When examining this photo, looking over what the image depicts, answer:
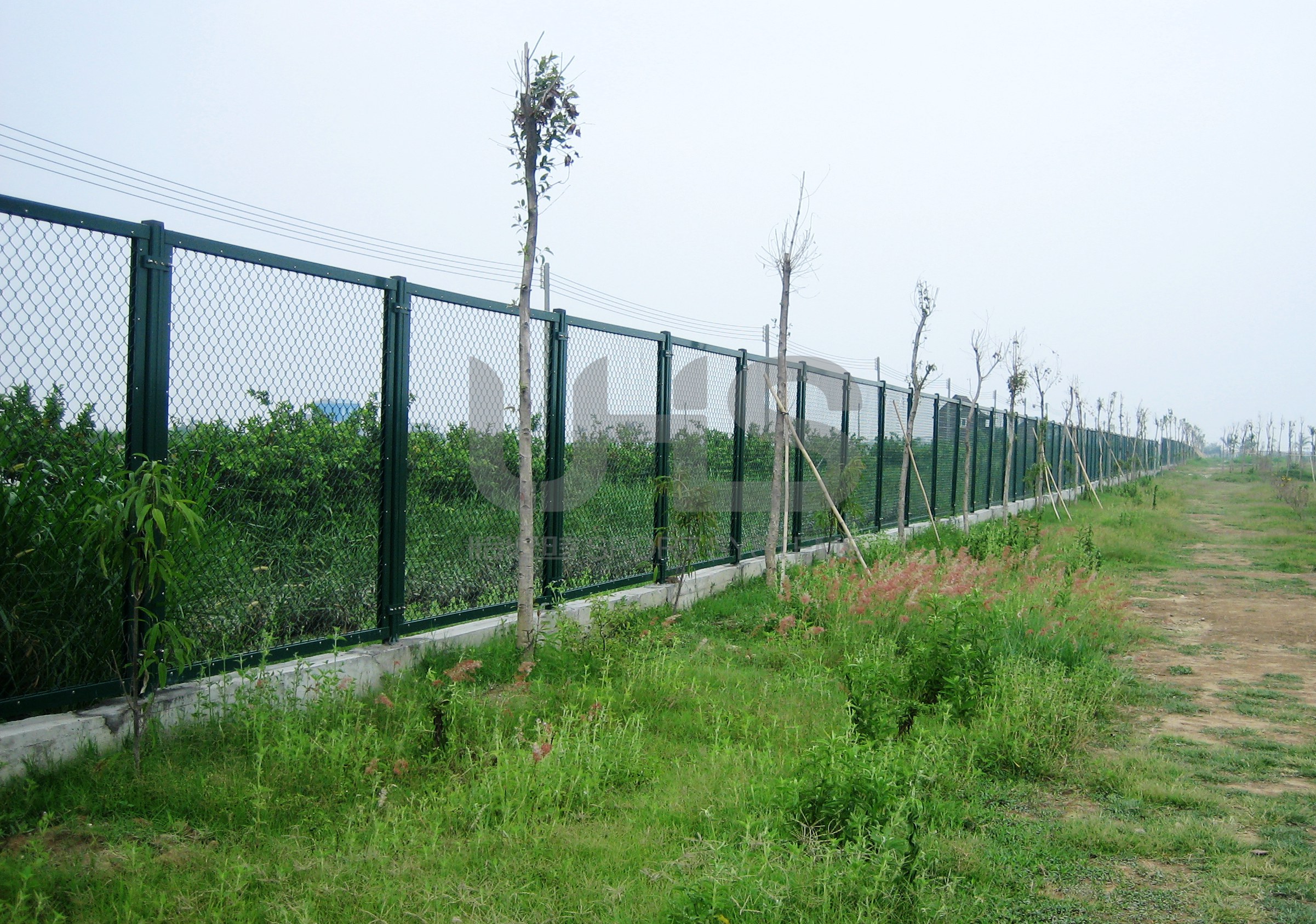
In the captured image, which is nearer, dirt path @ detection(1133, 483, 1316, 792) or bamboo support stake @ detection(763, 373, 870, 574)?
dirt path @ detection(1133, 483, 1316, 792)

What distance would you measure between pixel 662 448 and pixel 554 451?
5.24 feet

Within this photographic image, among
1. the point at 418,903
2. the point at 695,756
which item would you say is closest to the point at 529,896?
the point at 418,903

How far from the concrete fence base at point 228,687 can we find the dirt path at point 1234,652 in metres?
4.06

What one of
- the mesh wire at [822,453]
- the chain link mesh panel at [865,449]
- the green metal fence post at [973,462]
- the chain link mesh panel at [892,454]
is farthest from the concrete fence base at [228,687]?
the green metal fence post at [973,462]

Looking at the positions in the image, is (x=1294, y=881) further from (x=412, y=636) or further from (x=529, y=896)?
(x=412, y=636)

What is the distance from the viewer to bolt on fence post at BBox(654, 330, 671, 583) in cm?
764

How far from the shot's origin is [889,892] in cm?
280

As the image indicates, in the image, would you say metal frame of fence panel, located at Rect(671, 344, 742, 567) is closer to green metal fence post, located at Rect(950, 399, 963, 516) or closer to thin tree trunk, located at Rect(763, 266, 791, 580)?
thin tree trunk, located at Rect(763, 266, 791, 580)

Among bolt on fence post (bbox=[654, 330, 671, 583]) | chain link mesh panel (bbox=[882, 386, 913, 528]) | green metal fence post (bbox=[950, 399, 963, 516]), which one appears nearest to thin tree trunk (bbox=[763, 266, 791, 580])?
bolt on fence post (bbox=[654, 330, 671, 583])

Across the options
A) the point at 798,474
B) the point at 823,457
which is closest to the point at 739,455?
the point at 798,474

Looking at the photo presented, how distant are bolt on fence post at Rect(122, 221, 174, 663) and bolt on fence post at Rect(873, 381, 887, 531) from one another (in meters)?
10.6

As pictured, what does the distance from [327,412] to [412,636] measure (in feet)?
4.88

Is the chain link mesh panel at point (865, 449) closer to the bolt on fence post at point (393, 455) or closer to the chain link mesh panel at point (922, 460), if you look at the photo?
the chain link mesh panel at point (922, 460)

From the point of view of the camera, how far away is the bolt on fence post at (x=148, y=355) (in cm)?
374
